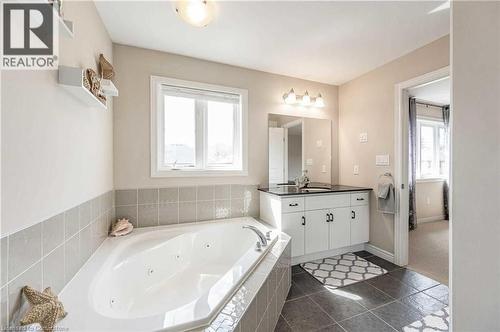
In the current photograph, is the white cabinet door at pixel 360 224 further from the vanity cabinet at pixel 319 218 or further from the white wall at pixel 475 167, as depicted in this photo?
the white wall at pixel 475 167

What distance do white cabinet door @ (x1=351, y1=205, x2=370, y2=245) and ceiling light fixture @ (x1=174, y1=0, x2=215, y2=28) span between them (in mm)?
2584

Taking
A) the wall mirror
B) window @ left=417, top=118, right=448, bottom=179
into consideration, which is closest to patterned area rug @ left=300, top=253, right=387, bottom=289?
the wall mirror

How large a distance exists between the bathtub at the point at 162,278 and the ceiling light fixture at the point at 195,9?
5.81ft

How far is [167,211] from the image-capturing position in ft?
7.55

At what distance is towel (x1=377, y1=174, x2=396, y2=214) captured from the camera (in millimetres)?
2430

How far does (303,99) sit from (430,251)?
268cm

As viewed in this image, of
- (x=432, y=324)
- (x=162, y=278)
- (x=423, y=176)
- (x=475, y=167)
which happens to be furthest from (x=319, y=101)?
(x=423, y=176)

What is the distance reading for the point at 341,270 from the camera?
228cm

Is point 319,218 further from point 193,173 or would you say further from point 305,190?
point 193,173

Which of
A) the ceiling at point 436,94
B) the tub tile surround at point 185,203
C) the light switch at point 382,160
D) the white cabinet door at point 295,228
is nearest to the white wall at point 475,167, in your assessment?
the white cabinet door at point 295,228

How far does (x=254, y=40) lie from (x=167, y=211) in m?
2.02

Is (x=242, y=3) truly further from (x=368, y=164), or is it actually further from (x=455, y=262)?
(x=368, y=164)

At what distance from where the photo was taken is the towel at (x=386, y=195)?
243 cm

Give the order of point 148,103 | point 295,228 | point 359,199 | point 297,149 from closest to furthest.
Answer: point 148,103
point 295,228
point 359,199
point 297,149
